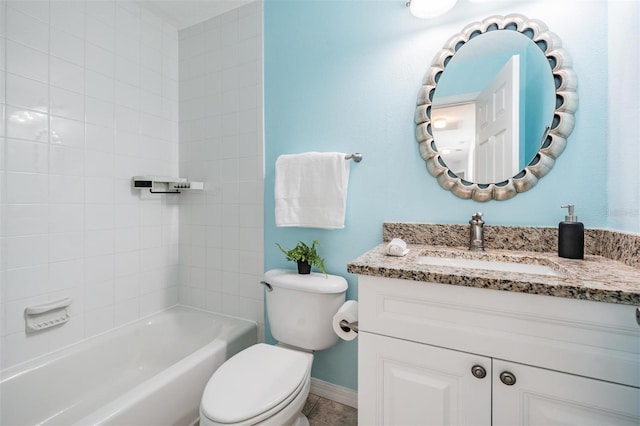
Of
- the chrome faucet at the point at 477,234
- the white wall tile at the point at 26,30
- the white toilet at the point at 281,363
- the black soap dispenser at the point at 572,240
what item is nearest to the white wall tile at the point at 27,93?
the white wall tile at the point at 26,30

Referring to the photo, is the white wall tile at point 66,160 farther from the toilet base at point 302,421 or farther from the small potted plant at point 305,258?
the toilet base at point 302,421

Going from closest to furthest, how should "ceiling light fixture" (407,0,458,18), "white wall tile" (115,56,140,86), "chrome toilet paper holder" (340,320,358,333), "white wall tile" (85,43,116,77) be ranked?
"chrome toilet paper holder" (340,320,358,333), "ceiling light fixture" (407,0,458,18), "white wall tile" (85,43,116,77), "white wall tile" (115,56,140,86)

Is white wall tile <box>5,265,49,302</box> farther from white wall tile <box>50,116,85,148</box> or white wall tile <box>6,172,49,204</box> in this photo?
white wall tile <box>50,116,85,148</box>

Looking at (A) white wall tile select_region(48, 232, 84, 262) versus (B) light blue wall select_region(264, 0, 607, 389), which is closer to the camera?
(B) light blue wall select_region(264, 0, 607, 389)

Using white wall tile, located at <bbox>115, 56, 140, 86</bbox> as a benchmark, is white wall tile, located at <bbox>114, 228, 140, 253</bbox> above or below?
below

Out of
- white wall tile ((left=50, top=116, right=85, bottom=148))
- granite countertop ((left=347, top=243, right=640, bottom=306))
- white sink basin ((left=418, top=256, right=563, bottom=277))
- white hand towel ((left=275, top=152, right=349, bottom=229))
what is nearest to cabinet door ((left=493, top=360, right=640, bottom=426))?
granite countertop ((left=347, top=243, right=640, bottom=306))

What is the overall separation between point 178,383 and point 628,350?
146 centimetres

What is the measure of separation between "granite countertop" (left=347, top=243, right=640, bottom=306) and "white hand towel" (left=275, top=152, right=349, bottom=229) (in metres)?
0.42

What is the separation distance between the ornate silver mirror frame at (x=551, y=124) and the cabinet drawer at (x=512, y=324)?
0.61m

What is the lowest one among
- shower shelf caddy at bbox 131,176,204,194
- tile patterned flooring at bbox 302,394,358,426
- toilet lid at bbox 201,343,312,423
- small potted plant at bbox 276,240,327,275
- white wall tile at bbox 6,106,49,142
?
tile patterned flooring at bbox 302,394,358,426

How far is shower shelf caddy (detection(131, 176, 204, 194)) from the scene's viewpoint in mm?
1691

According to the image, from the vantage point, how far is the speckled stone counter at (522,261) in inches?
25.2

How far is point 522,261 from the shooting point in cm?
101

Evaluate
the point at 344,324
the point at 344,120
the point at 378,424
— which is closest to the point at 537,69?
the point at 344,120
